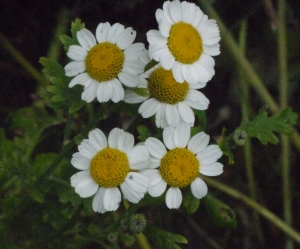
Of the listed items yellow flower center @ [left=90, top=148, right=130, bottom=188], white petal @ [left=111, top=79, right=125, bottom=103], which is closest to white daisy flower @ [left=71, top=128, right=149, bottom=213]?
yellow flower center @ [left=90, top=148, right=130, bottom=188]

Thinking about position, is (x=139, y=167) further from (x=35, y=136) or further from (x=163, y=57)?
(x=35, y=136)

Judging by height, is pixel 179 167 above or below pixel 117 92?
below

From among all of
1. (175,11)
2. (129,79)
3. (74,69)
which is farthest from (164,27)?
(74,69)

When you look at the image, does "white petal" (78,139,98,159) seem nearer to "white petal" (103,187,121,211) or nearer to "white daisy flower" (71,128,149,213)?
"white daisy flower" (71,128,149,213)

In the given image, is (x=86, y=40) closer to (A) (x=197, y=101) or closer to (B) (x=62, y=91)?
(B) (x=62, y=91)

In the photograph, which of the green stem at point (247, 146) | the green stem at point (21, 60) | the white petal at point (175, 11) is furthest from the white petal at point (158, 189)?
the green stem at point (21, 60)

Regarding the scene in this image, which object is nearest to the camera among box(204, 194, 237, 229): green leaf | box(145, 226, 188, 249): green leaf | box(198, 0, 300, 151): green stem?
box(145, 226, 188, 249): green leaf
